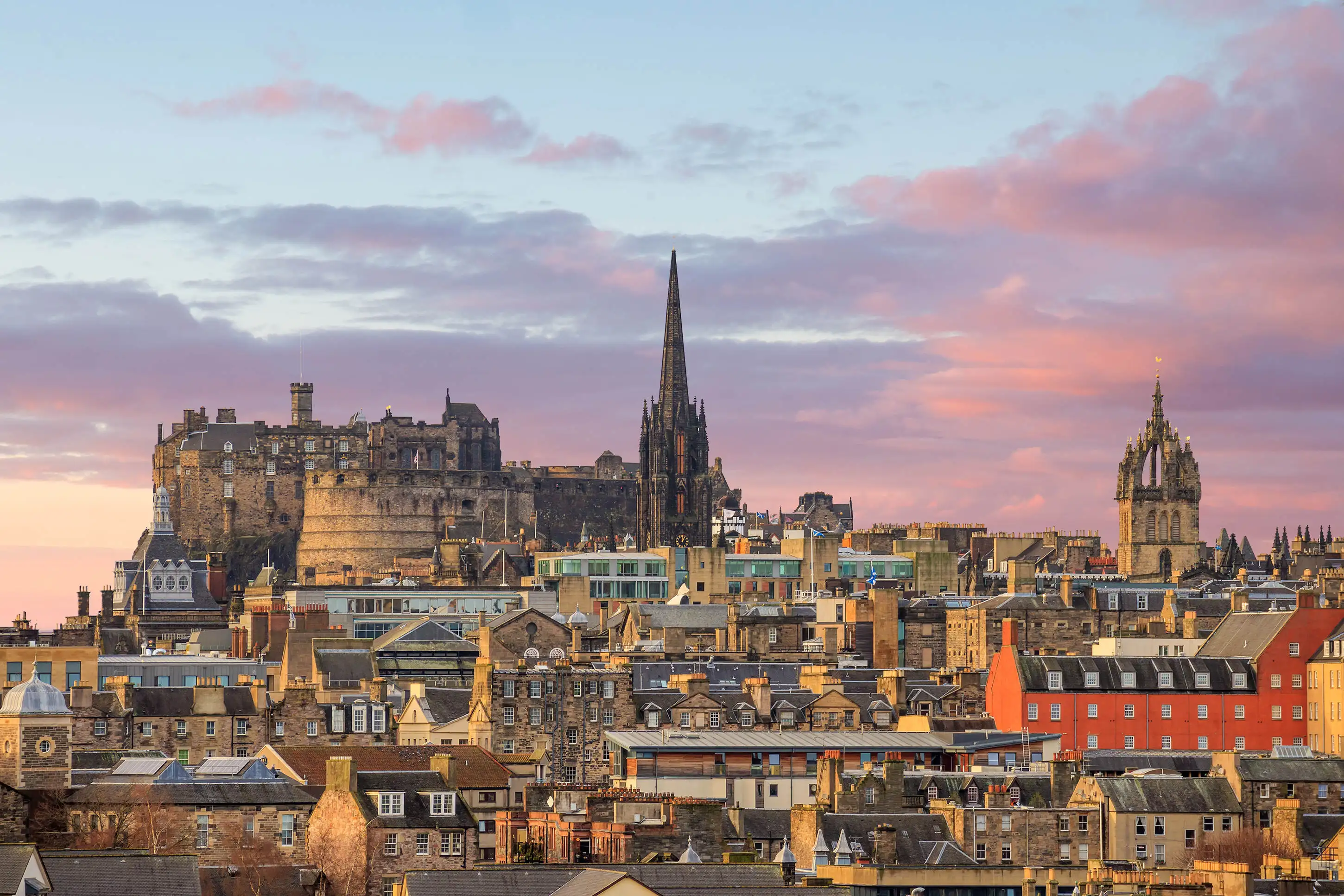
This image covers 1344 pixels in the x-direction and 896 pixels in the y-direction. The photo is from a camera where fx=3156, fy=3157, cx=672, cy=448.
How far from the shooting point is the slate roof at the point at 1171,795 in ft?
296

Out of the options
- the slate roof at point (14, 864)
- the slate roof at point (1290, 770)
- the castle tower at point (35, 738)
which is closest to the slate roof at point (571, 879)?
the slate roof at point (14, 864)

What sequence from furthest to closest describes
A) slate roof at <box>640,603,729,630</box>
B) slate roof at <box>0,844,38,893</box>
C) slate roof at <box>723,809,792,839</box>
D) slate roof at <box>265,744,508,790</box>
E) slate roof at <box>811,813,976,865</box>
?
slate roof at <box>640,603,729,630</box>
slate roof at <box>265,744,508,790</box>
slate roof at <box>723,809,792,839</box>
slate roof at <box>811,813,976,865</box>
slate roof at <box>0,844,38,893</box>

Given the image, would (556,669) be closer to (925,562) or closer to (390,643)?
(390,643)

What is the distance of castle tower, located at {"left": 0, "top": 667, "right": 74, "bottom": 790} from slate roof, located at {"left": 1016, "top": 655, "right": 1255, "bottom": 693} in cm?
4237

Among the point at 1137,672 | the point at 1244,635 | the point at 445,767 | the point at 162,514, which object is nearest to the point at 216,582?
the point at 162,514

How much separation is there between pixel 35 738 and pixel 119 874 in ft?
51.9

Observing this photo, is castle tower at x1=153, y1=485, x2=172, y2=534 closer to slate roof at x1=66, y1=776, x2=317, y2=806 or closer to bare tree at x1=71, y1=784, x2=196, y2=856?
slate roof at x1=66, y1=776, x2=317, y2=806

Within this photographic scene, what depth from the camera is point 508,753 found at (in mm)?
110938

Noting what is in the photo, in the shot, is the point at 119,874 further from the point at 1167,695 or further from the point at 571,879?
the point at 1167,695

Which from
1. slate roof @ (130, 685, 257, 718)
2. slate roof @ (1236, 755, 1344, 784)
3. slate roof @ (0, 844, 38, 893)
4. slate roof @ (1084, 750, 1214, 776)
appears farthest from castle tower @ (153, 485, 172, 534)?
slate roof @ (0, 844, 38, 893)

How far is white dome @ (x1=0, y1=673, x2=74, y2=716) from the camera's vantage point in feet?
281

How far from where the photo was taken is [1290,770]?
97438mm

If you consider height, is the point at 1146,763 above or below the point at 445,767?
below

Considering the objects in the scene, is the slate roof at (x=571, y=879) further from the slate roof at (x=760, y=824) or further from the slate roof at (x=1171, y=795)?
the slate roof at (x=1171, y=795)
